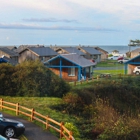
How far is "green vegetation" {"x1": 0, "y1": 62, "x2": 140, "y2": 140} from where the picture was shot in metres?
18.9

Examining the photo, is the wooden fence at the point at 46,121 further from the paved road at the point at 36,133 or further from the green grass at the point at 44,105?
the green grass at the point at 44,105

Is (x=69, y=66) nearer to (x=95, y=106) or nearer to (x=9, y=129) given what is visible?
(x=95, y=106)

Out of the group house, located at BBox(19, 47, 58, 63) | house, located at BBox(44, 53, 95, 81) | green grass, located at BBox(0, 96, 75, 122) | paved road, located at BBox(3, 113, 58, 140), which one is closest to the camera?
paved road, located at BBox(3, 113, 58, 140)

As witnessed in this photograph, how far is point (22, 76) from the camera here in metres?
31.4

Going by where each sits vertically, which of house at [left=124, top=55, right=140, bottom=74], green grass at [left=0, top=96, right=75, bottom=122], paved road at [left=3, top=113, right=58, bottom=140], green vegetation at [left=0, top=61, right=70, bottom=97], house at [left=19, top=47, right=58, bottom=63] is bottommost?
paved road at [left=3, top=113, right=58, bottom=140]

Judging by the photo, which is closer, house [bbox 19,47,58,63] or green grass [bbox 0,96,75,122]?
green grass [bbox 0,96,75,122]

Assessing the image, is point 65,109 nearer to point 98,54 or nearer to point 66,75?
point 66,75

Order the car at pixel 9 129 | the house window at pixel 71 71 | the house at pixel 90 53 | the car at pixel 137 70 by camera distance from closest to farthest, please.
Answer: the car at pixel 9 129
the house window at pixel 71 71
the car at pixel 137 70
the house at pixel 90 53

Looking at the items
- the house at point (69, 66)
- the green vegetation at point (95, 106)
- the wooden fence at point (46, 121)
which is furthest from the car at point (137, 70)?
the wooden fence at point (46, 121)

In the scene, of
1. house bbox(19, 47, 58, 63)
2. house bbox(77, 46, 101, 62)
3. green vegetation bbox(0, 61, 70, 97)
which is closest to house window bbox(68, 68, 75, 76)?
green vegetation bbox(0, 61, 70, 97)

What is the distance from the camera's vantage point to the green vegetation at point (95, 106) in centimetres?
1886

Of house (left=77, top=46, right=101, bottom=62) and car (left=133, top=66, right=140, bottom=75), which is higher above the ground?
house (left=77, top=46, right=101, bottom=62)

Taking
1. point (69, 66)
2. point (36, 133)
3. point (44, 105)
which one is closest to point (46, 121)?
point (36, 133)

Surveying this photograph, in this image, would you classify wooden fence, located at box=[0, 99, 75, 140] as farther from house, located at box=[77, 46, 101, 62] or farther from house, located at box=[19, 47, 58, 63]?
house, located at box=[77, 46, 101, 62]
